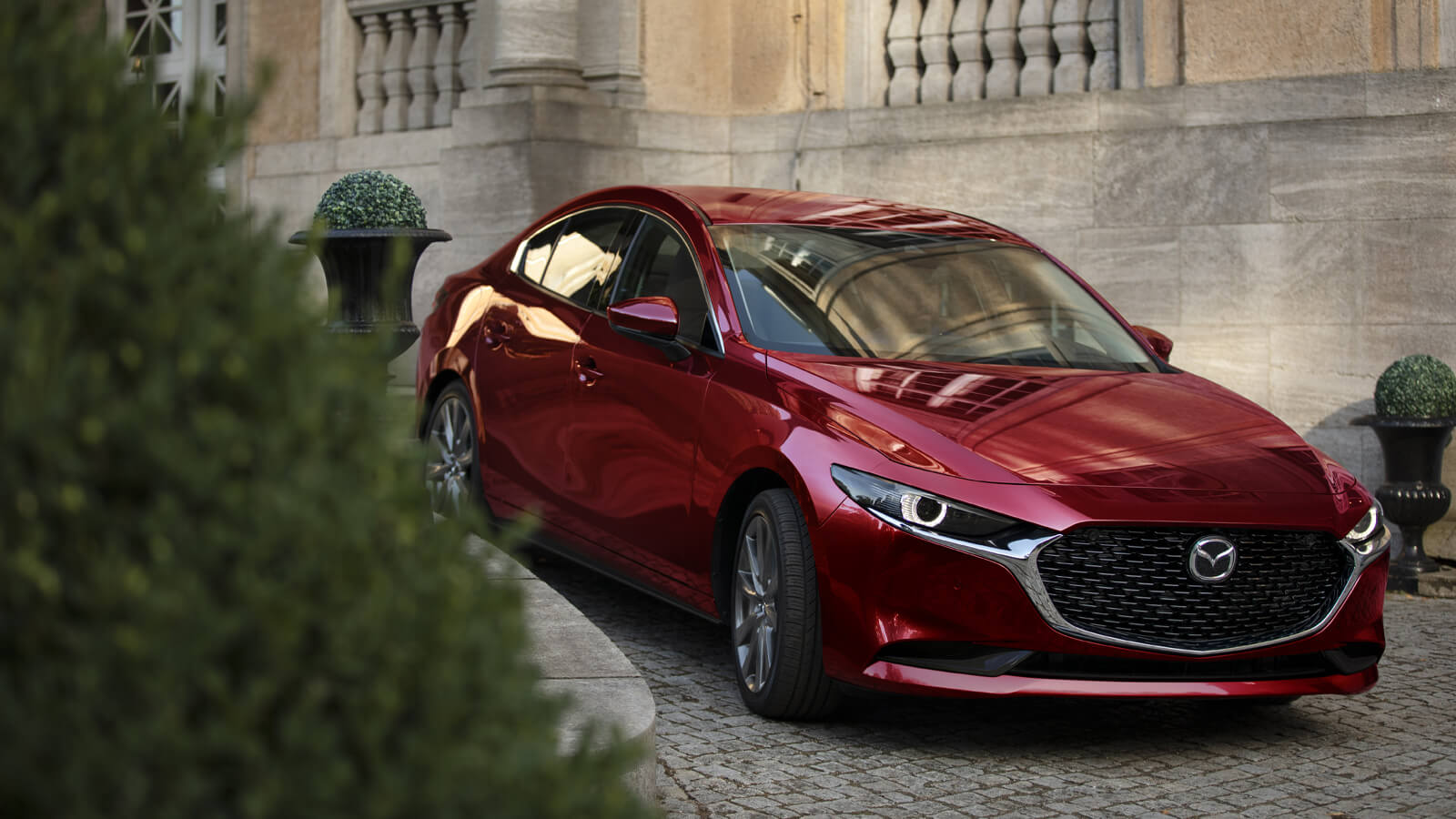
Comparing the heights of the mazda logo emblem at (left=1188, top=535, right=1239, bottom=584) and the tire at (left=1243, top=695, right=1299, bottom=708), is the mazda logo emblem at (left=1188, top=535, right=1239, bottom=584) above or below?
above

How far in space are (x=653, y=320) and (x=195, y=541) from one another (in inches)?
171

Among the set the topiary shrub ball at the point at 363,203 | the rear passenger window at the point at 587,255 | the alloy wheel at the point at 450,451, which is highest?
Result: the topiary shrub ball at the point at 363,203

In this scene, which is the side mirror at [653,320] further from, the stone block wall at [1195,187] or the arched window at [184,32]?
the arched window at [184,32]

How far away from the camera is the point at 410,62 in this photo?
1448 centimetres

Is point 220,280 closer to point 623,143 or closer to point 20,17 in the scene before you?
point 20,17

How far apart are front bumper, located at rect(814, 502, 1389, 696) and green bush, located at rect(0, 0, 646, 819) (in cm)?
313

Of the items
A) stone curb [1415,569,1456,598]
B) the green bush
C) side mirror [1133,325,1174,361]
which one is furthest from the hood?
stone curb [1415,569,1456,598]

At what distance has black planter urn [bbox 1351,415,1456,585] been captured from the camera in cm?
895

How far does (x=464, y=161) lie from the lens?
1238cm

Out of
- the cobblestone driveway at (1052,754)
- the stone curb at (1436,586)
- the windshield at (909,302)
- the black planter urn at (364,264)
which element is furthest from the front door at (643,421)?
the stone curb at (1436,586)

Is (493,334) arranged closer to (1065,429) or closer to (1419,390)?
(1065,429)

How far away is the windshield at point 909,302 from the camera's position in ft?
19.1

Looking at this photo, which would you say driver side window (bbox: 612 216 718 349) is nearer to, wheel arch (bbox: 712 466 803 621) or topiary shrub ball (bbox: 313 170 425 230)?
wheel arch (bbox: 712 466 803 621)

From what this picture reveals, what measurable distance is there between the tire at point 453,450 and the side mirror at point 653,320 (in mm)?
1627
